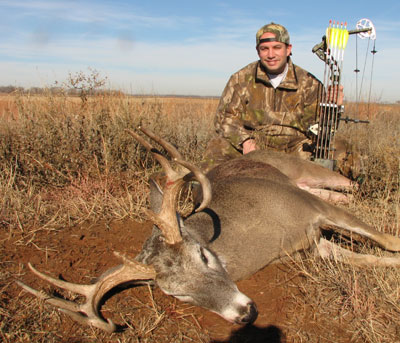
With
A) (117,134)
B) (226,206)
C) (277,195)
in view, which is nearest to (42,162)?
(117,134)

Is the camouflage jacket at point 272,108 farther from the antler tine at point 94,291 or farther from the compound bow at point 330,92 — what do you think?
the antler tine at point 94,291

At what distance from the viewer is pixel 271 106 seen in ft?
20.3

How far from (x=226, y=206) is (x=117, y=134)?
115 inches

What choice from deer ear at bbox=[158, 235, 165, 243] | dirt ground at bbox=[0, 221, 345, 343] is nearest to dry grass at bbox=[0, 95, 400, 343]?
dirt ground at bbox=[0, 221, 345, 343]

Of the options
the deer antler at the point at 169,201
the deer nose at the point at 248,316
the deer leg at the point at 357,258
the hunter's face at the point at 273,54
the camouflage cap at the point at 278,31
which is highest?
the camouflage cap at the point at 278,31

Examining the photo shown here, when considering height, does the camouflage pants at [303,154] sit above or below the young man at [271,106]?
below

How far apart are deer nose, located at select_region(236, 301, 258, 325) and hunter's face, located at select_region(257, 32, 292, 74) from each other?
411cm

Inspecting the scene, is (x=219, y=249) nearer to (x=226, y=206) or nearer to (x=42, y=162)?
(x=226, y=206)

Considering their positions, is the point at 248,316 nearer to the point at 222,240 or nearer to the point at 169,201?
the point at 222,240

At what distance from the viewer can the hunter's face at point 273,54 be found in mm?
5867

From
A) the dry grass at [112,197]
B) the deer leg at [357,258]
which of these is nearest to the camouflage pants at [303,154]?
the dry grass at [112,197]

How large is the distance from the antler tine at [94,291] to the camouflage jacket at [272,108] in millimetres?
3811

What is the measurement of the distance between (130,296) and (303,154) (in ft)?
12.7

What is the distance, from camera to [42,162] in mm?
5445
